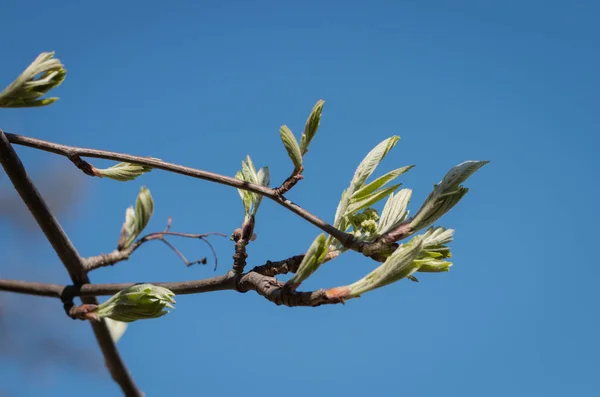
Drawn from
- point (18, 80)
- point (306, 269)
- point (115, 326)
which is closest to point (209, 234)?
point (115, 326)

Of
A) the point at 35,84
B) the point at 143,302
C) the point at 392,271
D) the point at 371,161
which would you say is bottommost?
the point at 392,271

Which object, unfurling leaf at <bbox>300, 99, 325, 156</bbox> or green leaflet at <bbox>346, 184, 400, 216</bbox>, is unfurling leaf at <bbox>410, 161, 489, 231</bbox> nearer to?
green leaflet at <bbox>346, 184, 400, 216</bbox>

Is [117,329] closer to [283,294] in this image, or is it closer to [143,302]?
[143,302]

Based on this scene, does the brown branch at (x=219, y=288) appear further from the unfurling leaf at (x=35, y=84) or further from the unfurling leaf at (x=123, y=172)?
the unfurling leaf at (x=35, y=84)

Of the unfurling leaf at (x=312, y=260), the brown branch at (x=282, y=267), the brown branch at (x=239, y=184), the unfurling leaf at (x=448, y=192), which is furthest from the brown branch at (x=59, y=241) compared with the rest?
the unfurling leaf at (x=448, y=192)

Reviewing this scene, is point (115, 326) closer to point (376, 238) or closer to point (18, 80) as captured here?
point (18, 80)

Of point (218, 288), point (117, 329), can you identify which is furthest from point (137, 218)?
point (218, 288)

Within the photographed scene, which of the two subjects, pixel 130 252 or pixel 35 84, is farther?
pixel 130 252
